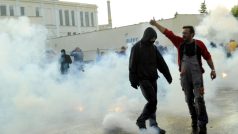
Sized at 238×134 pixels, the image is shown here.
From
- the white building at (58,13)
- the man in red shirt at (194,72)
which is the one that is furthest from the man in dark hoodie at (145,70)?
the white building at (58,13)

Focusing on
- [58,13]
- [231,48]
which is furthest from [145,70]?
[58,13]

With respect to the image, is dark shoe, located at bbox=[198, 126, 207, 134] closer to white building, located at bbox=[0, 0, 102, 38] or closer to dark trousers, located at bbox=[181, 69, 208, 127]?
dark trousers, located at bbox=[181, 69, 208, 127]

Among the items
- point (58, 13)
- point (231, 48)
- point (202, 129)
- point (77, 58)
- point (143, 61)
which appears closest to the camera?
point (202, 129)

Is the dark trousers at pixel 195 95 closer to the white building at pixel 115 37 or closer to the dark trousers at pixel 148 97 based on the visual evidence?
the dark trousers at pixel 148 97

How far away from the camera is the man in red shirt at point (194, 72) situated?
6.63 meters

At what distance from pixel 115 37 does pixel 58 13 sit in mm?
44424

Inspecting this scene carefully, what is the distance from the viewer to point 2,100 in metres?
9.83

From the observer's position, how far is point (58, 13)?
78.0 m

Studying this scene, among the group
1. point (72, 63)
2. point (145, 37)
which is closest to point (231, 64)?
point (72, 63)

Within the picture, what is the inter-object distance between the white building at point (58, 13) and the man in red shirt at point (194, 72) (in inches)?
2368

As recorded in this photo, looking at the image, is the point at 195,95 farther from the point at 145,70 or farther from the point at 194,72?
the point at 145,70

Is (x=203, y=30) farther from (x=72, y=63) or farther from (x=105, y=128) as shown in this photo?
(x=105, y=128)

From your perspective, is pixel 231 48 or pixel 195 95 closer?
pixel 195 95

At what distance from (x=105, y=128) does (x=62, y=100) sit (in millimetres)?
3988
